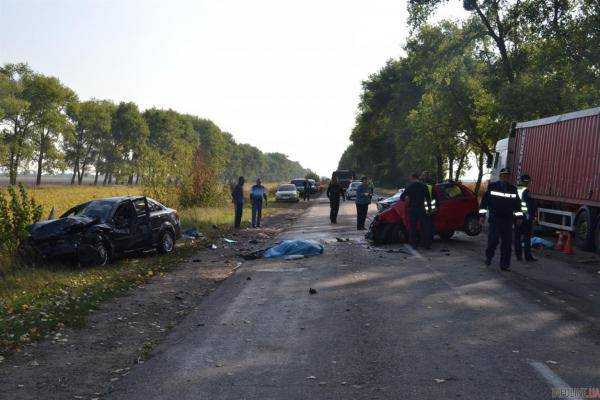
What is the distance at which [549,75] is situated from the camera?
2847 cm

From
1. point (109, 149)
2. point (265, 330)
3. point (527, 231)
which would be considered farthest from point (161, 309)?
point (109, 149)

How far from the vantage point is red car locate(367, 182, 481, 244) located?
15.7 metres

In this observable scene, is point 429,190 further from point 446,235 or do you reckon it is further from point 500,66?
point 500,66

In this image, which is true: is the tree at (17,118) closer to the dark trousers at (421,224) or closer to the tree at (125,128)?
the tree at (125,128)

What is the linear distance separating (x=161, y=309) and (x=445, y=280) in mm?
4623

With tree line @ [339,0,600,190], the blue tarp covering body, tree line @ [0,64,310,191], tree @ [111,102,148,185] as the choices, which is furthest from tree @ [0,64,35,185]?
the blue tarp covering body

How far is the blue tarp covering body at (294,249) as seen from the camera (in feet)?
45.4

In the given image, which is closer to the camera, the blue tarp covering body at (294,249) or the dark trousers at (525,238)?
the dark trousers at (525,238)

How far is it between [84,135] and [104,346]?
85.2m

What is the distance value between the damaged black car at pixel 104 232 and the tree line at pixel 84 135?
35.1 feet

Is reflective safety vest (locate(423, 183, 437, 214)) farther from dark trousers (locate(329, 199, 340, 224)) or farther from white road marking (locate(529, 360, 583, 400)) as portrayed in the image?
white road marking (locate(529, 360, 583, 400))

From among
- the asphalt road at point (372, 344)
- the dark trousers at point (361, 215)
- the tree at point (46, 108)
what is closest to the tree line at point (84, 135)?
the tree at point (46, 108)

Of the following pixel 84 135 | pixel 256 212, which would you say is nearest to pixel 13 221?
pixel 256 212

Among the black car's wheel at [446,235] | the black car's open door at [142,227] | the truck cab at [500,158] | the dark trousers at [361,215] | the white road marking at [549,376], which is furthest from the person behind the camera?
the truck cab at [500,158]
